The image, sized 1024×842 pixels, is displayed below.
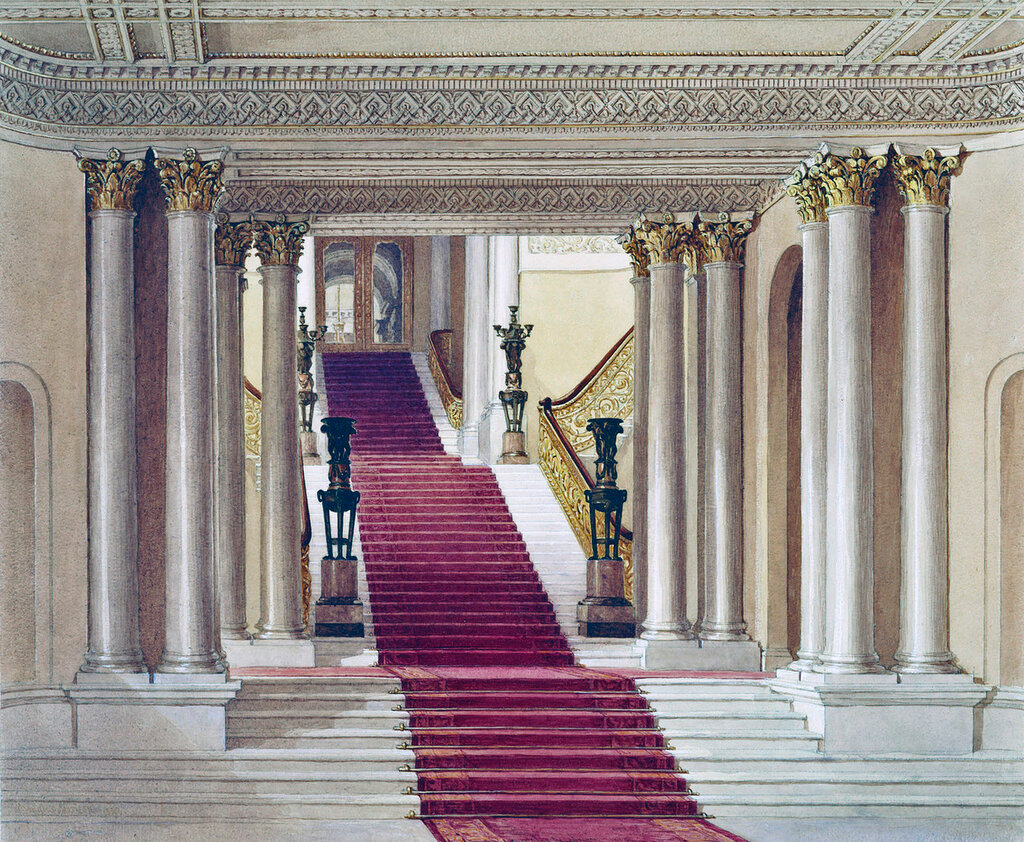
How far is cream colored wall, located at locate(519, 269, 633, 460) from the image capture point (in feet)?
61.1

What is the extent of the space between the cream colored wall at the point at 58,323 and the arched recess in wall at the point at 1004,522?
5.70 m

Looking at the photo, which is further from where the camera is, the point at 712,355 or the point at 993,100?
the point at 712,355

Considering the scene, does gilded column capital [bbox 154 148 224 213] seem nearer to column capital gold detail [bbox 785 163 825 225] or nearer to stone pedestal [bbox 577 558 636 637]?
column capital gold detail [bbox 785 163 825 225]

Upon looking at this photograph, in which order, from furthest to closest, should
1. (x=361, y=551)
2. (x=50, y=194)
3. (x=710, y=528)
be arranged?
(x=361, y=551) < (x=710, y=528) < (x=50, y=194)

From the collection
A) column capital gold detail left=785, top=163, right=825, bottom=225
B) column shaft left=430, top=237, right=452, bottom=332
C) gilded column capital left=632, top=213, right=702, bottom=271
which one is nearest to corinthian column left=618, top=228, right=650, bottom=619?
gilded column capital left=632, top=213, right=702, bottom=271

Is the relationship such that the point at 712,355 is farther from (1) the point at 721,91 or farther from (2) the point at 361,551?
(2) the point at 361,551

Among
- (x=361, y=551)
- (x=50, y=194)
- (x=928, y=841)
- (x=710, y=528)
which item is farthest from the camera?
(x=361, y=551)

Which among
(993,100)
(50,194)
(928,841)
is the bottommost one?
(928,841)

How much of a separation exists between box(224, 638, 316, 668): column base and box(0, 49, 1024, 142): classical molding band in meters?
4.24

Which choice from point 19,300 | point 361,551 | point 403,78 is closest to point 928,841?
point 403,78

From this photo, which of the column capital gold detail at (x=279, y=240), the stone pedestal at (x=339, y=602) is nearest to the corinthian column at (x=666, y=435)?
the stone pedestal at (x=339, y=602)

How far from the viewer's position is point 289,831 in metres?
8.09

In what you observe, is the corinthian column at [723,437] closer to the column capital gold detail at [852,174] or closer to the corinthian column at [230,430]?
the column capital gold detail at [852,174]

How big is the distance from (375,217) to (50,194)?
319 cm
